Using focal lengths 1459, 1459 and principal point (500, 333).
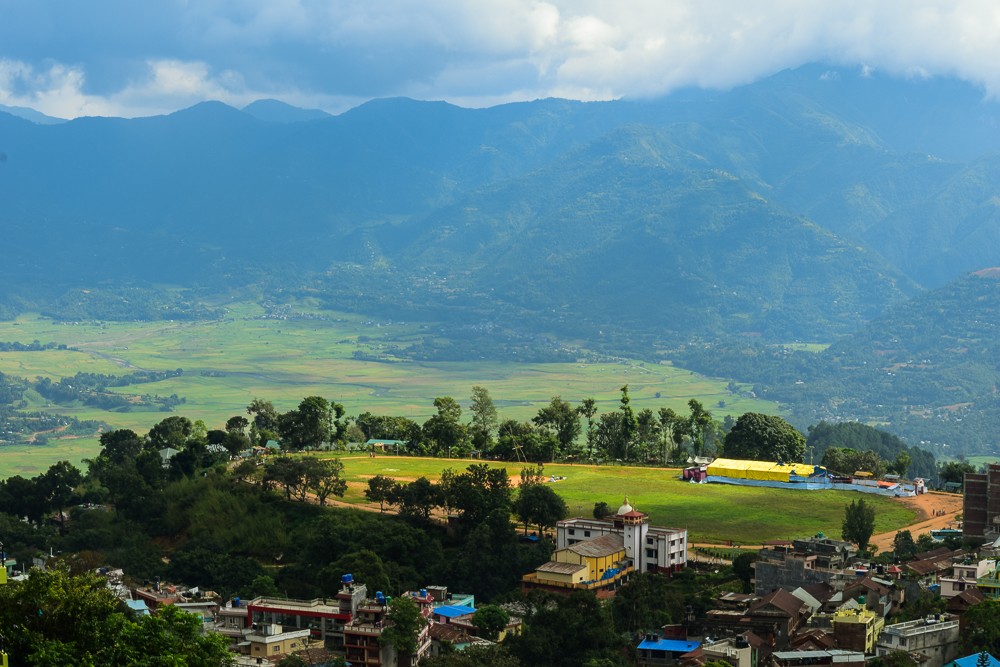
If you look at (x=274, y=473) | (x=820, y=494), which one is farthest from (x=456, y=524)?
(x=820, y=494)

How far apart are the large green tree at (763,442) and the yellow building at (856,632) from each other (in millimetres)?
36485

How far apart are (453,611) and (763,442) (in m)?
32.7

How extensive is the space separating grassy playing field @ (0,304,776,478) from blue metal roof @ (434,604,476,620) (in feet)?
241

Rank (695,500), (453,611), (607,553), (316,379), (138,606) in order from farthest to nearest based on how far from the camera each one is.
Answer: (316,379)
(695,500)
(607,553)
(453,611)
(138,606)

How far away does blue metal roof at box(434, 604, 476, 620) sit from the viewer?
4434 centimetres

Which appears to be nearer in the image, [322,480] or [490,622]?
[490,622]

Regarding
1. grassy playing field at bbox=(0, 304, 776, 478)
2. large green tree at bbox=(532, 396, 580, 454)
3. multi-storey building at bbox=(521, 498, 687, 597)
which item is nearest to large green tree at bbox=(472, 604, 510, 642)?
multi-storey building at bbox=(521, 498, 687, 597)

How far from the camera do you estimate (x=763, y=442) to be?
73.9 metres

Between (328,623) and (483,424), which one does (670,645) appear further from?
(483,424)

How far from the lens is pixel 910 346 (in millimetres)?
173250

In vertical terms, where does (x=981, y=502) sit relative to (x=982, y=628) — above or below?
above

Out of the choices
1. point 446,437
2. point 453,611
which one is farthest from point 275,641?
point 446,437

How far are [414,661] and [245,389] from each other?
113711mm

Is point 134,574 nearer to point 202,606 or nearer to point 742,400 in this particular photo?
point 202,606
